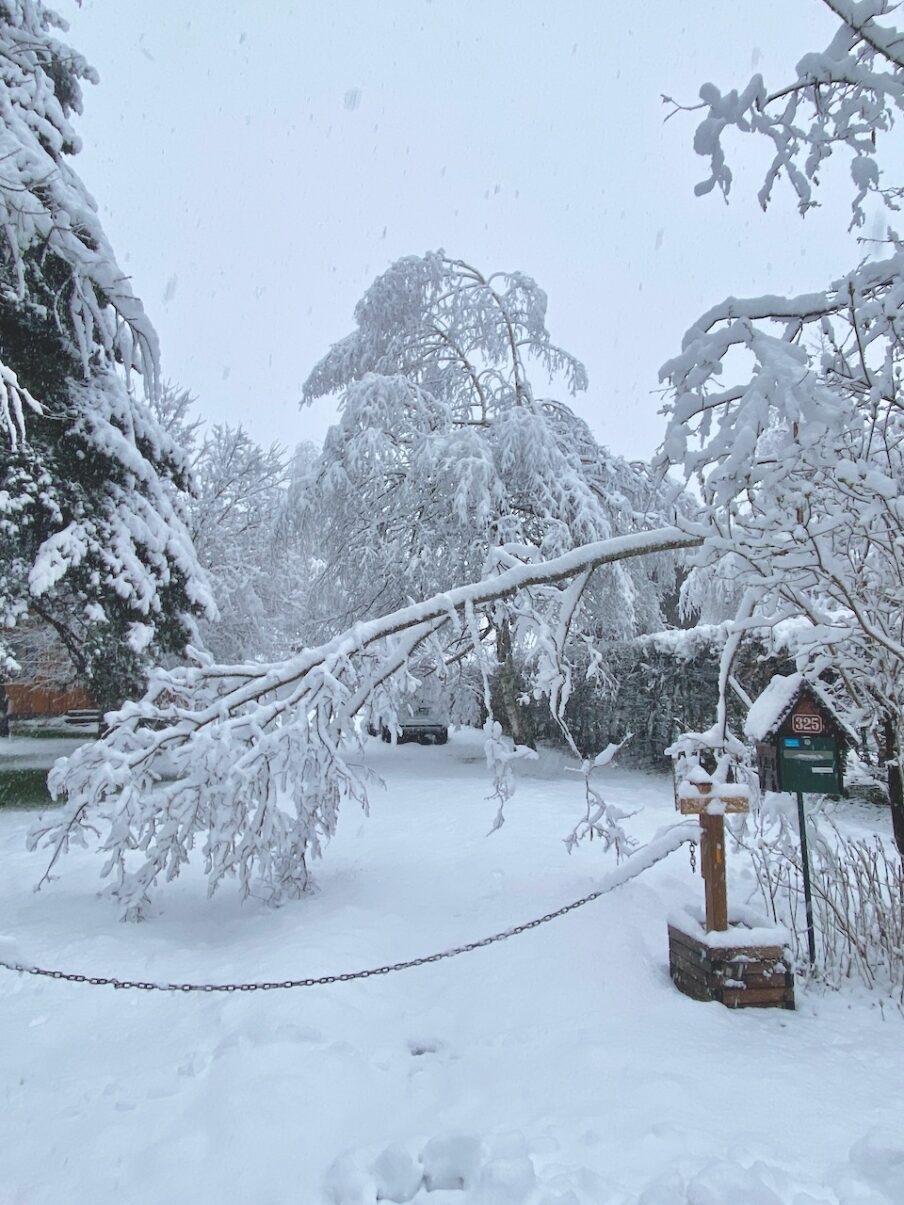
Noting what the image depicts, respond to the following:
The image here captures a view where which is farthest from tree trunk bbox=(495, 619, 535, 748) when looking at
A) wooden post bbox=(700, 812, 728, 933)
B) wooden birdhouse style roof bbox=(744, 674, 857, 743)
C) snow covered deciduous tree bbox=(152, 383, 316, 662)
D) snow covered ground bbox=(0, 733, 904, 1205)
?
wooden post bbox=(700, 812, 728, 933)

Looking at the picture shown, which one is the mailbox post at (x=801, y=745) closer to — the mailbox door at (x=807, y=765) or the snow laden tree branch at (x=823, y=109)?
the mailbox door at (x=807, y=765)

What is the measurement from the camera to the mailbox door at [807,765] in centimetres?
411

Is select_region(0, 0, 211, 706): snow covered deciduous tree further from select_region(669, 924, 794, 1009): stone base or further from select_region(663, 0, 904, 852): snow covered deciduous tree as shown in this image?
select_region(669, 924, 794, 1009): stone base

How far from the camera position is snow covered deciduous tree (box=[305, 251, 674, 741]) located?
38.3ft

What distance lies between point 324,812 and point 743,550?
323cm

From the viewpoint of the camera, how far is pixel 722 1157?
2.37m

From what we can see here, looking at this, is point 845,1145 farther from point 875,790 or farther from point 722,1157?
point 875,790

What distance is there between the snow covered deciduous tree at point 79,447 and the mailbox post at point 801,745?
22.8ft

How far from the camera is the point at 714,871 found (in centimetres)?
383

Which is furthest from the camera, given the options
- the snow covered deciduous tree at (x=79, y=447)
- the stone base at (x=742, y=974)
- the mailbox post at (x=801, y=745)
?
the snow covered deciduous tree at (x=79, y=447)

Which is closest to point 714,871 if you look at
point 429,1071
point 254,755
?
point 429,1071

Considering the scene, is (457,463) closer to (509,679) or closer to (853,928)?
(509,679)

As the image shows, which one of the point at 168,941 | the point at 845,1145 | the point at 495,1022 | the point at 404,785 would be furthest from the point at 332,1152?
the point at 404,785

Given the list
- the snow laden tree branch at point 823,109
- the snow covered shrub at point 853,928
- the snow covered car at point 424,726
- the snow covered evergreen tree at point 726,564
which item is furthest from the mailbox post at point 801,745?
the snow covered car at point 424,726
